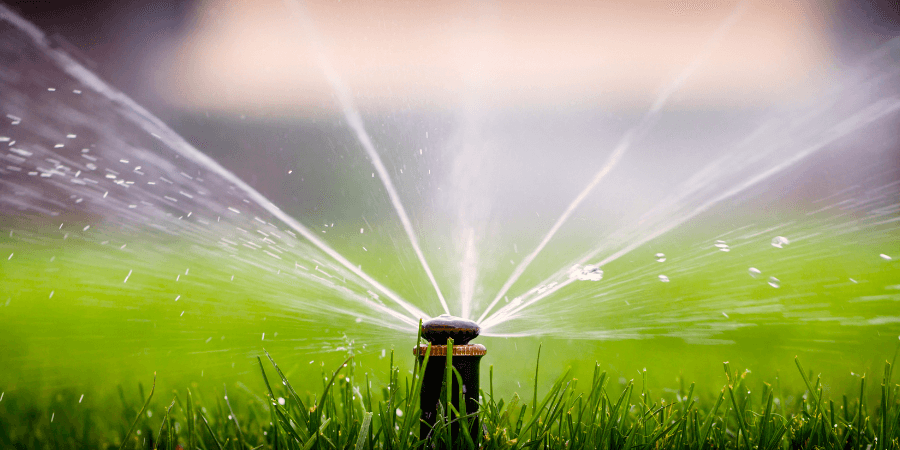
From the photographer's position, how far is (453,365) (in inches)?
57.4

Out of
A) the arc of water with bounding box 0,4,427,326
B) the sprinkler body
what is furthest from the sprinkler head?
the arc of water with bounding box 0,4,427,326

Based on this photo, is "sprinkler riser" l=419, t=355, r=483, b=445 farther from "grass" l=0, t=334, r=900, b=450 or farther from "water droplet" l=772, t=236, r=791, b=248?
"water droplet" l=772, t=236, r=791, b=248

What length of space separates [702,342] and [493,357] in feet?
5.28

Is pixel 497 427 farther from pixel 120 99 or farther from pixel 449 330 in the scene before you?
pixel 120 99

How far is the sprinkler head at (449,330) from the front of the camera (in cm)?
141

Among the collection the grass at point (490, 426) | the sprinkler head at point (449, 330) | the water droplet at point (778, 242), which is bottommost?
the grass at point (490, 426)

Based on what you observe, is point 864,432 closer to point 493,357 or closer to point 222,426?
point 222,426

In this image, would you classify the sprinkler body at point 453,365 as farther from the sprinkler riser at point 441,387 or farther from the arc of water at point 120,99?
the arc of water at point 120,99

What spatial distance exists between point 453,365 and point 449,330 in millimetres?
107

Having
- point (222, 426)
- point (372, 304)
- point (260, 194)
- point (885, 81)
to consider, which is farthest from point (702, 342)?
point (885, 81)

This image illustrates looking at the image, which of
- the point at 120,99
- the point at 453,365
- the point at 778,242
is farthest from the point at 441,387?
the point at 120,99

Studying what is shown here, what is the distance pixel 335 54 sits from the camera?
11.8 meters

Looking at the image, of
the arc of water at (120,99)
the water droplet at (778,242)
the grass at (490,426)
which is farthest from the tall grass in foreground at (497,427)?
the arc of water at (120,99)

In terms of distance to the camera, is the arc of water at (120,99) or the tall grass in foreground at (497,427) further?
the arc of water at (120,99)
